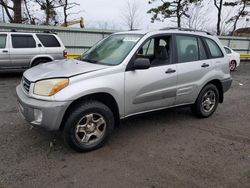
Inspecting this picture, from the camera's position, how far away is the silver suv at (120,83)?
340cm

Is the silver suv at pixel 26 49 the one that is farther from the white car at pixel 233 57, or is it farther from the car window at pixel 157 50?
the white car at pixel 233 57

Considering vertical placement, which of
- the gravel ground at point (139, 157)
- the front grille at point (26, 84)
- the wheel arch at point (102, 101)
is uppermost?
the front grille at point (26, 84)

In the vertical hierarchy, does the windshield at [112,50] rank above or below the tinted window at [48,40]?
below

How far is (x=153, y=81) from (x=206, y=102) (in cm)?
182

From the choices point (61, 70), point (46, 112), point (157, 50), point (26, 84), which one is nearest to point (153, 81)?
point (157, 50)

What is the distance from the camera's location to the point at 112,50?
434cm

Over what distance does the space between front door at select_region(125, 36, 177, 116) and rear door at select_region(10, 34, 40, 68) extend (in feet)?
20.3

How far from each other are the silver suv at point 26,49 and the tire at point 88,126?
22.1 ft

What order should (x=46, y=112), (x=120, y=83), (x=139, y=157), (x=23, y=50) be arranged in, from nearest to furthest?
(x=46, y=112)
(x=139, y=157)
(x=120, y=83)
(x=23, y=50)

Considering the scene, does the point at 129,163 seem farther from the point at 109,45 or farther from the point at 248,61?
the point at 248,61

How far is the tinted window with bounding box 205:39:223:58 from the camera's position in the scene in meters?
5.29

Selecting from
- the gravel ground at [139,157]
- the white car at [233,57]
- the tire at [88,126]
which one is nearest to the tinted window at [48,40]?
the gravel ground at [139,157]

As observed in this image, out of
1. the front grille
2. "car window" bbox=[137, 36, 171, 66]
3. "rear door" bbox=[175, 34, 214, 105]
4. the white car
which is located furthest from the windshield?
the white car

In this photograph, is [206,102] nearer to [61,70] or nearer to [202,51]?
[202,51]
